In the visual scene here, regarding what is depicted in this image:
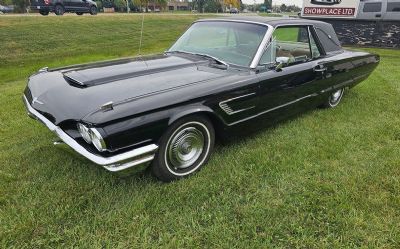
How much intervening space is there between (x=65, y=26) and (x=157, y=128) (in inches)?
569

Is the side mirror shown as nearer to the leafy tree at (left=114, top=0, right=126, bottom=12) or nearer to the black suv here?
the black suv

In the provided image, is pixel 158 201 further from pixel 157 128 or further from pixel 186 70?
→ pixel 186 70

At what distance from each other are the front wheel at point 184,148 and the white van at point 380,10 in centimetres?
1372

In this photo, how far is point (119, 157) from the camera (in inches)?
94.4

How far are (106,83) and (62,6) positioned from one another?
20.0m

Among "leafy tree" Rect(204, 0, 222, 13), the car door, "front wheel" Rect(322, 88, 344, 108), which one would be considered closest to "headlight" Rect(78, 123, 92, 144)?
the car door

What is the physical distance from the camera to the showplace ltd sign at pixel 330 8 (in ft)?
44.5

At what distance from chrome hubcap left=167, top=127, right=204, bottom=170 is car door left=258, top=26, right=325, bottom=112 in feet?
2.93

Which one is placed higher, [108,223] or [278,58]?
[278,58]

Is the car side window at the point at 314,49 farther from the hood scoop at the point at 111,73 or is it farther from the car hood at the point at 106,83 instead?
the hood scoop at the point at 111,73

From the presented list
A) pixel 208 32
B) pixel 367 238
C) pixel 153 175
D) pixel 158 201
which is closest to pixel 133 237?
pixel 158 201

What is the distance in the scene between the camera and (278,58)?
363 cm

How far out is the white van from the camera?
13.6 m

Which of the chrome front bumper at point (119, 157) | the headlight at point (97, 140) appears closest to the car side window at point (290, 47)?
the chrome front bumper at point (119, 157)
